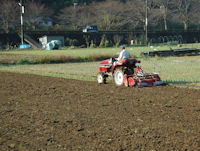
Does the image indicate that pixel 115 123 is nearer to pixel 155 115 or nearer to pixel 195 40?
pixel 155 115

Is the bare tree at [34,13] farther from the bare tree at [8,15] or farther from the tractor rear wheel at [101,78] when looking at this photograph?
the tractor rear wheel at [101,78]

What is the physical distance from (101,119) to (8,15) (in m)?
59.7

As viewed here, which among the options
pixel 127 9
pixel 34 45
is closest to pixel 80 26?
pixel 127 9

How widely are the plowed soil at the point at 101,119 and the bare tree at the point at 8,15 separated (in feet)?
174

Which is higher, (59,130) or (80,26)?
(80,26)

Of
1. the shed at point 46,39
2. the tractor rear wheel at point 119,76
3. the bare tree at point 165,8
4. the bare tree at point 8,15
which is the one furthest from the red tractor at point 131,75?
the bare tree at point 165,8

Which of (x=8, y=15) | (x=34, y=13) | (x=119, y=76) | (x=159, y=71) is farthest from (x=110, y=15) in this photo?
(x=119, y=76)

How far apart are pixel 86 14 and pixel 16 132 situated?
6970 centimetres

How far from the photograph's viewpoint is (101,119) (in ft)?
25.6

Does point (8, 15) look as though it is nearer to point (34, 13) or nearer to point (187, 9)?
point (34, 13)

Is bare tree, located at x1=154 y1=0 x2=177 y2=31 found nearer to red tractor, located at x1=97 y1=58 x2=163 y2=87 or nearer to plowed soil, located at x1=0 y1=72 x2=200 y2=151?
red tractor, located at x1=97 y1=58 x2=163 y2=87

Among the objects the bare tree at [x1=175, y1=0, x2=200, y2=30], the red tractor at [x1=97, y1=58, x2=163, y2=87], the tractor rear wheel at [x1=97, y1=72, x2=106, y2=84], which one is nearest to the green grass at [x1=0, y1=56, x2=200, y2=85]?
the red tractor at [x1=97, y1=58, x2=163, y2=87]

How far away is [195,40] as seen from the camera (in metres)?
67.0

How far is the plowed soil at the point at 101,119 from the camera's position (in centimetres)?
609
